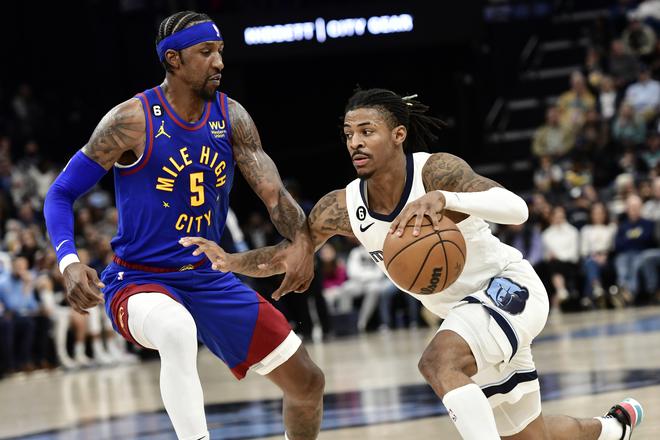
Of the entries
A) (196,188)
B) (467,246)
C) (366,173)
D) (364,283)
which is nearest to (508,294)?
(467,246)

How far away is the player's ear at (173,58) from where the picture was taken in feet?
18.6

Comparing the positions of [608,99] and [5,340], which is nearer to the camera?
[5,340]

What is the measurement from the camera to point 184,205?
5.65 metres

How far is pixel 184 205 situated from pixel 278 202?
447mm

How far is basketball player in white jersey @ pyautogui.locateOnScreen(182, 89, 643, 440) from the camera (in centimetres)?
502

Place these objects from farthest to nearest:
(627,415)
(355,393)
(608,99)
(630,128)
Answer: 1. (608,99)
2. (630,128)
3. (355,393)
4. (627,415)

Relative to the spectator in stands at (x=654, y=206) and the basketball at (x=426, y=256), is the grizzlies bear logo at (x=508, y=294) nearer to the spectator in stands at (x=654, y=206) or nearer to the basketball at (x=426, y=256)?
the basketball at (x=426, y=256)

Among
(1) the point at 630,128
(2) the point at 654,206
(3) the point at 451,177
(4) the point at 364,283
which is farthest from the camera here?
(1) the point at 630,128

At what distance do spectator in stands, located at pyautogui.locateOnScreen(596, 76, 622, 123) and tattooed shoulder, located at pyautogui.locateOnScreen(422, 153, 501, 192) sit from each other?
43.1 feet

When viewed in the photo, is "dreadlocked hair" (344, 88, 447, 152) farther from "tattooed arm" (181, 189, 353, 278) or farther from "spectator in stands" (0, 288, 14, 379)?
"spectator in stands" (0, 288, 14, 379)

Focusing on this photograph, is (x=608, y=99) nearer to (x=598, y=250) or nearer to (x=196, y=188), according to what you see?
(x=598, y=250)

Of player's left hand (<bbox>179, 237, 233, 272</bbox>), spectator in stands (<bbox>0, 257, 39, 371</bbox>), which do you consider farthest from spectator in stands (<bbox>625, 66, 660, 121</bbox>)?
player's left hand (<bbox>179, 237, 233, 272</bbox>)

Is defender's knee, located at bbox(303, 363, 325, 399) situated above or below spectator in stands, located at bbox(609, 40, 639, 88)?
below

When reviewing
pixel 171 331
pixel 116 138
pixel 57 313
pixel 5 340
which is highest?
pixel 116 138
